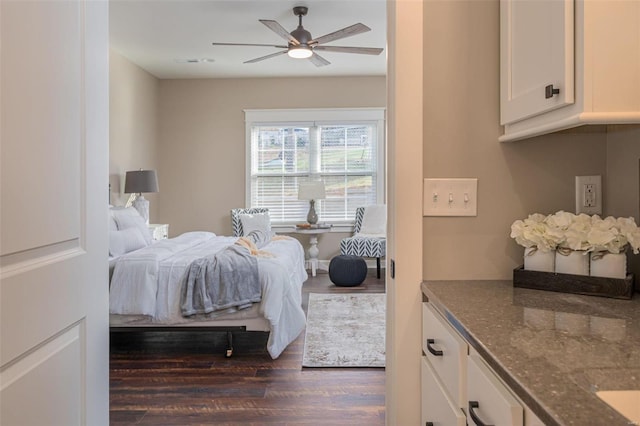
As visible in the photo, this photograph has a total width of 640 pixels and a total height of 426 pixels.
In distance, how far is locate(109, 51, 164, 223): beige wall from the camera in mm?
5148

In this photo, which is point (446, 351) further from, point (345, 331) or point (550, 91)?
point (345, 331)

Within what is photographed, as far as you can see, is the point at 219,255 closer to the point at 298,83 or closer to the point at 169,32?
the point at 169,32

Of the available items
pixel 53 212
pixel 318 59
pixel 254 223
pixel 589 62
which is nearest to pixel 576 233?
pixel 589 62

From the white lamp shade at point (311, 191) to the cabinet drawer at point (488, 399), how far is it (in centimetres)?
515

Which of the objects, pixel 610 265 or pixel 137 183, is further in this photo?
pixel 137 183

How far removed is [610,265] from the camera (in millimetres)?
1203

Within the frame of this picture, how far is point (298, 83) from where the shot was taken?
21.2 ft

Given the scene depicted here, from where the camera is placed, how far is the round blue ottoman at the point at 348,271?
525 centimetres

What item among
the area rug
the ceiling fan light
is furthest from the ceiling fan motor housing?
the area rug

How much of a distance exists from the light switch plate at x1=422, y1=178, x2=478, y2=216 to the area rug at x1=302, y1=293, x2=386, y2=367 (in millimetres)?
1825

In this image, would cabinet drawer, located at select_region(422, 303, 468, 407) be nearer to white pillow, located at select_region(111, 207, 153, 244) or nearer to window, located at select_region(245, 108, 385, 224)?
white pillow, located at select_region(111, 207, 153, 244)

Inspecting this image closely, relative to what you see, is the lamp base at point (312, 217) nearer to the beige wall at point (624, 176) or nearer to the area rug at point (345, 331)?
the area rug at point (345, 331)

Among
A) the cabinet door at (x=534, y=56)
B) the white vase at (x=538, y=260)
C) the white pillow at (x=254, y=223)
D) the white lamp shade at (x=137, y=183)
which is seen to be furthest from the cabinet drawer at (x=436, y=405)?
the white pillow at (x=254, y=223)

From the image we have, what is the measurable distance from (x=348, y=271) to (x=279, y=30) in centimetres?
287
